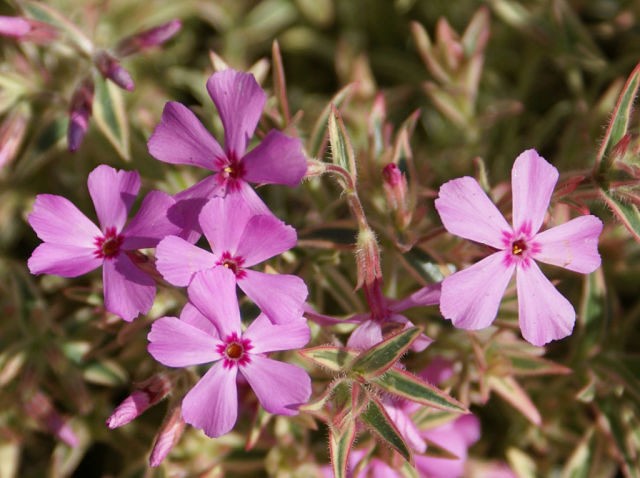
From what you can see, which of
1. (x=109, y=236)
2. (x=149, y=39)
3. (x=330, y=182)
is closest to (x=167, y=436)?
(x=109, y=236)

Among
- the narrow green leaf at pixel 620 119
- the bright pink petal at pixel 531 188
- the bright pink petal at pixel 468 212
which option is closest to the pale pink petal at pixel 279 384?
the bright pink petal at pixel 468 212

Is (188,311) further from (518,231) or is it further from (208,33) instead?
(208,33)

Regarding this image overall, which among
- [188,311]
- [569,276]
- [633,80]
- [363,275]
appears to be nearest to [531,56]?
[569,276]

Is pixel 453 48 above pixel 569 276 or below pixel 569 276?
above

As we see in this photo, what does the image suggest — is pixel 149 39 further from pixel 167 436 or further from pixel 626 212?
pixel 626 212

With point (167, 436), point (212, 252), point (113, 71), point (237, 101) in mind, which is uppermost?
point (237, 101)

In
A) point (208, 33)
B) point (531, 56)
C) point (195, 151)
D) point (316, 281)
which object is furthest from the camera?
point (208, 33)
